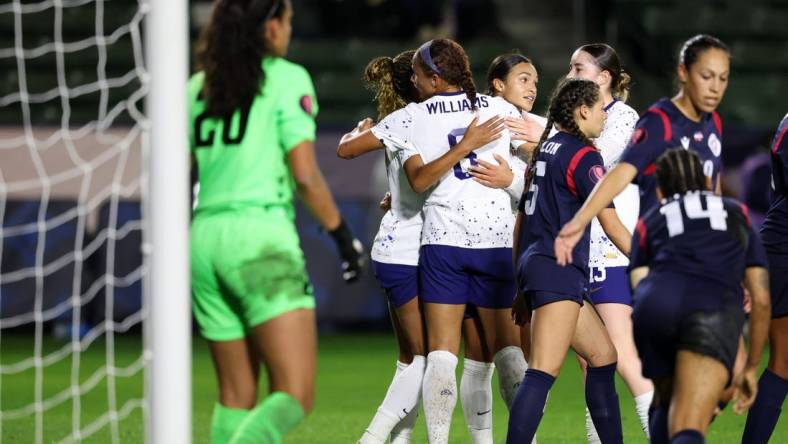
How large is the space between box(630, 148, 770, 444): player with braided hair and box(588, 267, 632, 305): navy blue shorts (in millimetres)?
1544

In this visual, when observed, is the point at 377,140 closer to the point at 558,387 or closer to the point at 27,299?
the point at 558,387

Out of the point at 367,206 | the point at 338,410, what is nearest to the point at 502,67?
the point at 338,410

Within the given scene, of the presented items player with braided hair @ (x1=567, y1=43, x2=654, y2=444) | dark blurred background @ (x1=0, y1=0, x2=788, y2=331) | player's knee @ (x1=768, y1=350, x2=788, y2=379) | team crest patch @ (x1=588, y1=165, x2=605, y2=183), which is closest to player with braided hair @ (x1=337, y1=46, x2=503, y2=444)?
player with braided hair @ (x1=567, y1=43, x2=654, y2=444)

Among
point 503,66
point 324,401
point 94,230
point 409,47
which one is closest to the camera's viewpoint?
point 503,66

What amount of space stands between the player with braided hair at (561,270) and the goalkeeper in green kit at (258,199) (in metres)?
1.15

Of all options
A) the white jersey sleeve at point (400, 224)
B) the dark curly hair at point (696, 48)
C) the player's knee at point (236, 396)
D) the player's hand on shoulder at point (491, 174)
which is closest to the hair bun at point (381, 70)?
the white jersey sleeve at point (400, 224)

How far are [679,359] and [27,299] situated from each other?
32.9 feet

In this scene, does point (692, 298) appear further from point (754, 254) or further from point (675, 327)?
point (754, 254)

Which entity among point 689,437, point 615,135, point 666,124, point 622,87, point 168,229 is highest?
point 622,87

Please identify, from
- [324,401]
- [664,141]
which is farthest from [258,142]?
[324,401]

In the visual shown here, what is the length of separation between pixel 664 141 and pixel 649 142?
0.05 meters

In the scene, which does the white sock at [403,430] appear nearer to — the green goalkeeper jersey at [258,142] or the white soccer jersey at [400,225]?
the white soccer jersey at [400,225]

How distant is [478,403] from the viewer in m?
5.83

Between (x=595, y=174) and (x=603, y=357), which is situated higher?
(x=595, y=174)
